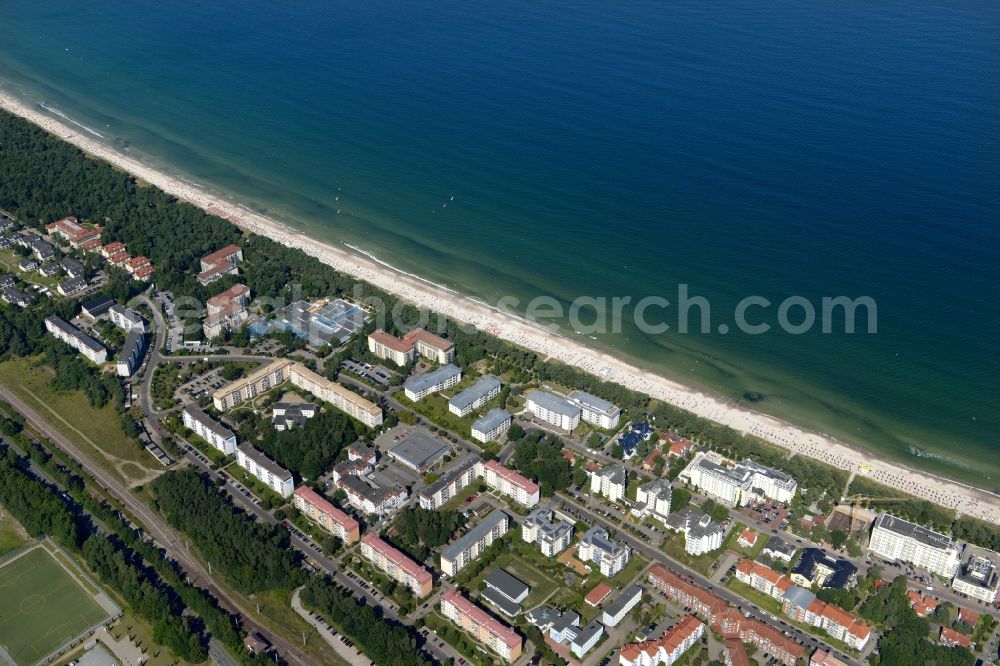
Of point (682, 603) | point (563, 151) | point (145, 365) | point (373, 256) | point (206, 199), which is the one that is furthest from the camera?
point (563, 151)

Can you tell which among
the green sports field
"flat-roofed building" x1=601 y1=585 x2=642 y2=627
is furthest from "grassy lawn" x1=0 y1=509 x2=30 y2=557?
"flat-roofed building" x1=601 y1=585 x2=642 y2=627

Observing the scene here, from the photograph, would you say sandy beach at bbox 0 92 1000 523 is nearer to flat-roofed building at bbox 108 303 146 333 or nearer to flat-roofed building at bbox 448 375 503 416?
flat-roofed building at bbox 448 375 503 416

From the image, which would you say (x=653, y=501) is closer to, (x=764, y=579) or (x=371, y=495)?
(x=764, y=579)

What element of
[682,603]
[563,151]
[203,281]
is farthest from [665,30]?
[682,603]

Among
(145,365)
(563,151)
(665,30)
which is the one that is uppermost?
(665,30)

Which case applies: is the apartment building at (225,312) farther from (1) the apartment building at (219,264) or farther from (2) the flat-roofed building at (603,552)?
(2) the flat-roofed building at (603,552)

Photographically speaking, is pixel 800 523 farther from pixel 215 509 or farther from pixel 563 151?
pixel 563 151
